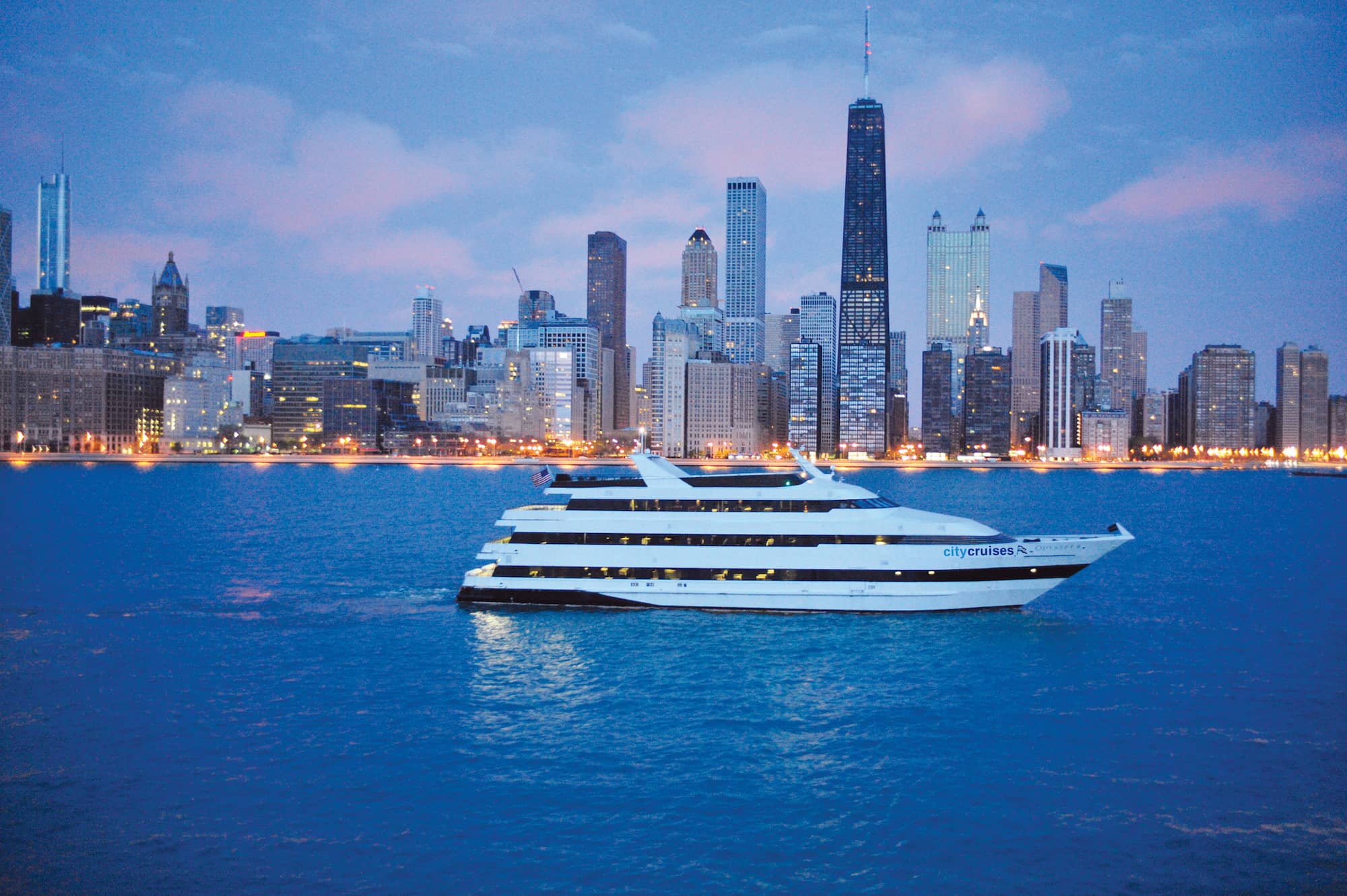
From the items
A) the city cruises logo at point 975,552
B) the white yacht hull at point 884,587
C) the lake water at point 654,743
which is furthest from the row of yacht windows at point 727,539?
the lake water at point 654,743

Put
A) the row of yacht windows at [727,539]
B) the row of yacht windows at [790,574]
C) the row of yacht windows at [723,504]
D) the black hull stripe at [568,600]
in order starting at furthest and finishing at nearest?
1. the black hull stripe at [568,600]
2. the row of yacht windows at [723,504]
3. the row of yacht windows at [790,574]
4. the row of yacht windows at [727,539]

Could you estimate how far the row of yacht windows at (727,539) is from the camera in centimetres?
3556

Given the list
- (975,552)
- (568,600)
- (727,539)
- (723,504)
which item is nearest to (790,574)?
(727,539)

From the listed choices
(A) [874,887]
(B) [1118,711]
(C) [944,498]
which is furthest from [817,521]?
(C) [944,498]

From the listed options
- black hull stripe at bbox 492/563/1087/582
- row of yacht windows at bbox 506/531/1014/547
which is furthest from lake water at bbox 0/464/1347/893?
row of yacht windows at bbox 506/531/1014/547

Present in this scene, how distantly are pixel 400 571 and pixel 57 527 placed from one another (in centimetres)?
3775

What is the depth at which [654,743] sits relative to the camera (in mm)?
23344

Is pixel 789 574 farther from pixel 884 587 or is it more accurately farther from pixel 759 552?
pixel 884 587

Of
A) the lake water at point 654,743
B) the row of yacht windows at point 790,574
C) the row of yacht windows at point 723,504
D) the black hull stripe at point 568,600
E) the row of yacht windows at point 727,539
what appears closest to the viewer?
the lake water at point 654,743

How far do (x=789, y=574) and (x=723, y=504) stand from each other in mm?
3642

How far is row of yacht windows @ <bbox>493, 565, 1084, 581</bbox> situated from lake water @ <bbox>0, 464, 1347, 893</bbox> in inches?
61.8

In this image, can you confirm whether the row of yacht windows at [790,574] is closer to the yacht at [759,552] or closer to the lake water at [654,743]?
the yacht at [759,552]

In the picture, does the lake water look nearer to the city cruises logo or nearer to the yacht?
the yacht

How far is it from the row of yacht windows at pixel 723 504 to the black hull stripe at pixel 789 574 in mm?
2249
